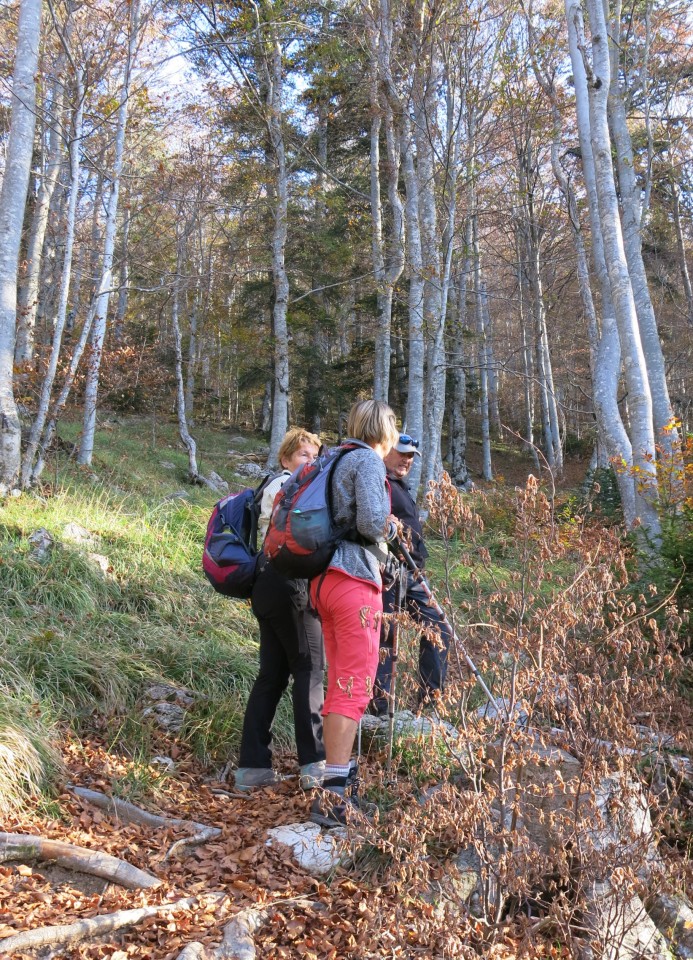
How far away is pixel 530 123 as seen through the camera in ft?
43.9

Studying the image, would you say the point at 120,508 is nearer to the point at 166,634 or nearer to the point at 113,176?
the point at 166,634

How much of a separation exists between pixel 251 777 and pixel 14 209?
6.49m

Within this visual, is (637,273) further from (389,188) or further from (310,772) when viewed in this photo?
(310,772)

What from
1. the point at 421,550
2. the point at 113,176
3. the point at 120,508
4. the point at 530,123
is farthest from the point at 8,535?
the point at 530,123

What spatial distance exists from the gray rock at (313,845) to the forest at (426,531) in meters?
0.02

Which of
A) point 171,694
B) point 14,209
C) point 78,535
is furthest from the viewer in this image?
point 14,209

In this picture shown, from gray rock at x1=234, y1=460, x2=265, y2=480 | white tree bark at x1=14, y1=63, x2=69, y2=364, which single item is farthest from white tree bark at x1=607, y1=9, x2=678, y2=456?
gray rock at x1=234, y1=460, x2=265, y2=480

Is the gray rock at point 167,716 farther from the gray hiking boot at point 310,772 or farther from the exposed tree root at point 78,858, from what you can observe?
the exposed tree root at point 78,858

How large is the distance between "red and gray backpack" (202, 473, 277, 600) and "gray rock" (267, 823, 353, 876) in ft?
3.85

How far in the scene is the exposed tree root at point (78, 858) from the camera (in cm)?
272

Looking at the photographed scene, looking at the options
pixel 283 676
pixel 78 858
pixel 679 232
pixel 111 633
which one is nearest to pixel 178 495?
pixel 111 633

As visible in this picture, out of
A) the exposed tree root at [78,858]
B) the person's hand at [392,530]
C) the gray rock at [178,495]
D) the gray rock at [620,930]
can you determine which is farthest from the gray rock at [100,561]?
the gray rock at [620,930]

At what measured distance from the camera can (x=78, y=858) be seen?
2.75 meters

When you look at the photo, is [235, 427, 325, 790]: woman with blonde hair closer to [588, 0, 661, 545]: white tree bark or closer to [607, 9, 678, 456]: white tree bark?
[588, 0, 661, 545]: white tree bark
